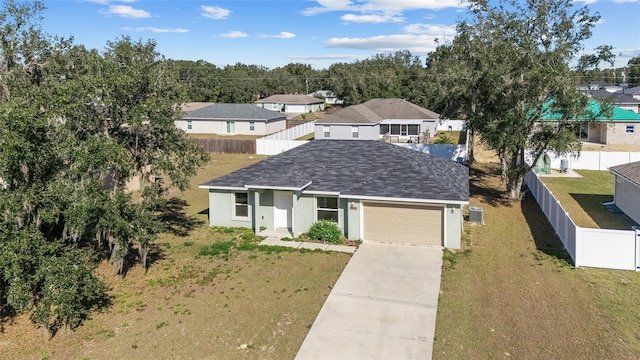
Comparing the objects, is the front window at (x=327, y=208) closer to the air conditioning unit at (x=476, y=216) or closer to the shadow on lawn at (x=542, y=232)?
the air conditioning unit at (x=476, y=216)

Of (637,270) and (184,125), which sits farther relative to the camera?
(184,125)

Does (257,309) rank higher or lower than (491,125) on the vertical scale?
lower

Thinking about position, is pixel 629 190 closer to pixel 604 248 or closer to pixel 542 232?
pixel 542 232

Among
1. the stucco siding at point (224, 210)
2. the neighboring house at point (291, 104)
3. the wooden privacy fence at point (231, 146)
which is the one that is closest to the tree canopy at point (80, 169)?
the stucco siding at point (224, 210)

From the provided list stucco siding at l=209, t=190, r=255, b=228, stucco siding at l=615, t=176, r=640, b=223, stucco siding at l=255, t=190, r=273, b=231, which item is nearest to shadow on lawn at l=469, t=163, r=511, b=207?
stucco siding at l=615, t=176, r=640, b=223

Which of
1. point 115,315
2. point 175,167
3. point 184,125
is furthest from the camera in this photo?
point 184,125

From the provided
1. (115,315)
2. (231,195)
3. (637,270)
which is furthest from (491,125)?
(115,315)

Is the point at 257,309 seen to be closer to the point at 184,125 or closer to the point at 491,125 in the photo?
the point at 491,125

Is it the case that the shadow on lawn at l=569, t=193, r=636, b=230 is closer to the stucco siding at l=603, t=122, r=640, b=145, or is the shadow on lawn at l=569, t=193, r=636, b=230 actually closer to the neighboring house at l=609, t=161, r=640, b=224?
the neighboring house at l=609, t=161, r=640, b=224
